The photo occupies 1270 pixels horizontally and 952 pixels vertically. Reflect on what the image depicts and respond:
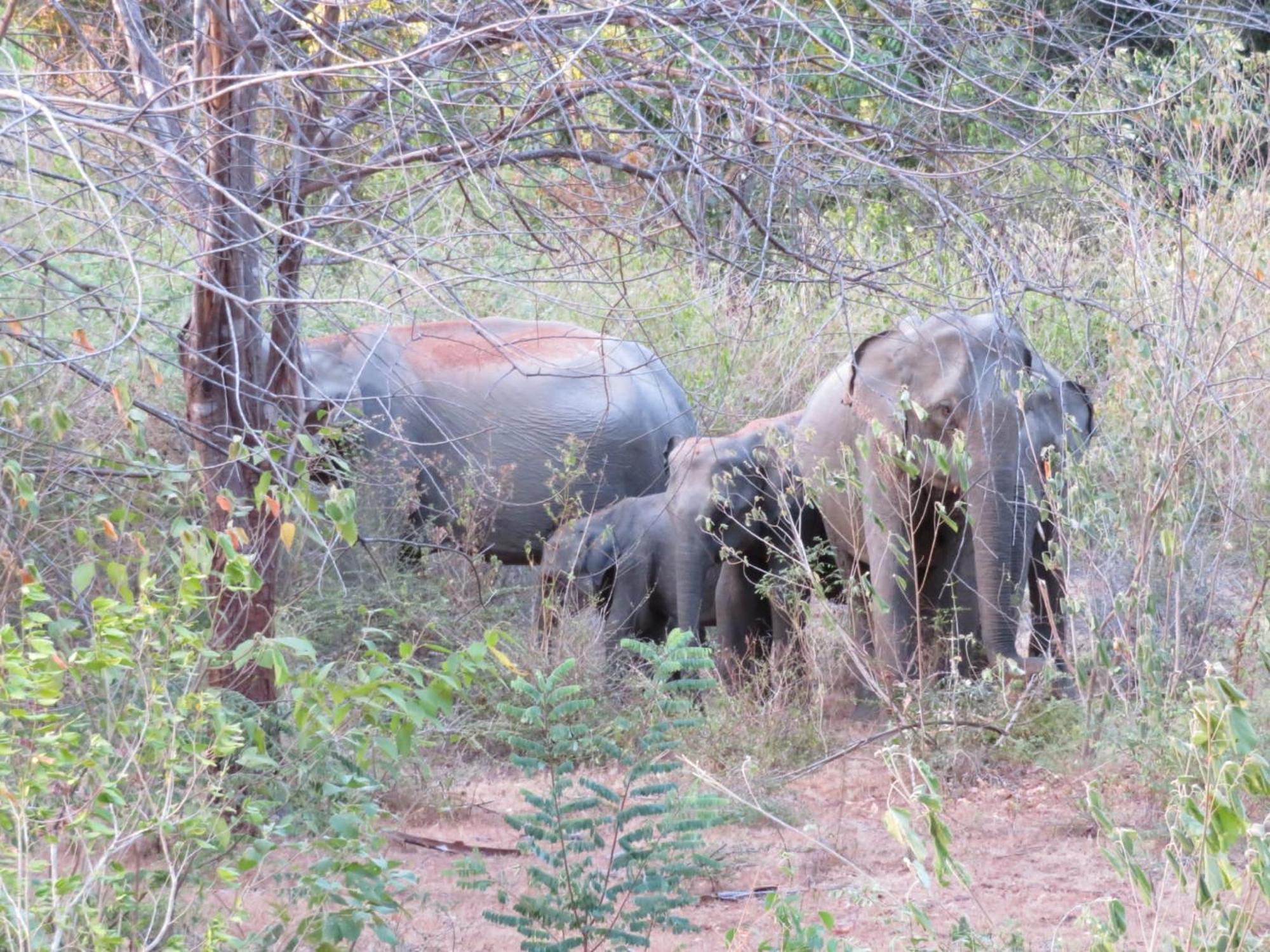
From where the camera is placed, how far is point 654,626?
8.70 m

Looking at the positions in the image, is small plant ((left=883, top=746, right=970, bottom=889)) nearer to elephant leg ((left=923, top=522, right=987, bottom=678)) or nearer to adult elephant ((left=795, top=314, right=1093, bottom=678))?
adult elephant ((left=795, top=314, right=1093, bottom=678))

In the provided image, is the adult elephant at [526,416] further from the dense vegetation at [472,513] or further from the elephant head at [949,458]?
the elephant head at [949,458]

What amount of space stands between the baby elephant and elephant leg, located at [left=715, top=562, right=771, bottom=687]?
1.00 feet

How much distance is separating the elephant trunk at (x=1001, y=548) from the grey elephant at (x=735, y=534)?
0.91m

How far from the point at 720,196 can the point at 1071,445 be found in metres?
2.64

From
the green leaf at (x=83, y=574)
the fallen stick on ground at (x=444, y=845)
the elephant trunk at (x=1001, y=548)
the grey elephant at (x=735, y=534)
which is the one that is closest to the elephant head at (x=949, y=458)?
the elephant trunk at (x=1001, y=548)

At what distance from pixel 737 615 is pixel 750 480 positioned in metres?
0.76

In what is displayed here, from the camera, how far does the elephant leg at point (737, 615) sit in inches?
315

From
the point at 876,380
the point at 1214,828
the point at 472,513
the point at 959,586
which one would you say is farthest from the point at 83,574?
the point at 959,586

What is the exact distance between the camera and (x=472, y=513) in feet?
23.2

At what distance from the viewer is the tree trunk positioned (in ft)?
14.4

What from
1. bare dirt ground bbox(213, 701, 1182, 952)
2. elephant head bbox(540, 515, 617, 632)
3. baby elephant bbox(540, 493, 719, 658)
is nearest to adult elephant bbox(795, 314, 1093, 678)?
bare dirt ground bbox(213, 701, 1182, 952)

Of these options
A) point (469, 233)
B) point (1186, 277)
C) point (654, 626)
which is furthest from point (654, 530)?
point (469, 233)

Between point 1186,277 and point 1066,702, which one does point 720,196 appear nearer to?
point 1186,277
